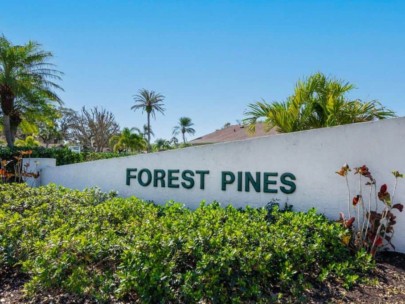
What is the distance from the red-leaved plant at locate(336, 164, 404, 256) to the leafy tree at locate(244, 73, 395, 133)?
2.68m

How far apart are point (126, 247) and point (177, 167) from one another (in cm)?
362

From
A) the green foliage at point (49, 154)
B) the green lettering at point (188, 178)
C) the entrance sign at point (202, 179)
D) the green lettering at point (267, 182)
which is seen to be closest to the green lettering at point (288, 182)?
the entrance sign at point (202, 179)

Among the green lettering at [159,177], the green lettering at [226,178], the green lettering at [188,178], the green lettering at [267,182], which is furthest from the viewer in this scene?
the green lettering at [159,177]

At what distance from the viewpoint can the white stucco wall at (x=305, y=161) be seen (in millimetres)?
5332

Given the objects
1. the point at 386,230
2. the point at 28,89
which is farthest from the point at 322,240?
the point at 28,89

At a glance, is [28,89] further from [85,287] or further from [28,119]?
[85,287]

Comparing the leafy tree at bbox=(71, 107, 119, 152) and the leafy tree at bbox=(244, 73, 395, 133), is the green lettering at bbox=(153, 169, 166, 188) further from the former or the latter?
the leafy tree at bbox=(71, 107, 119, 152)

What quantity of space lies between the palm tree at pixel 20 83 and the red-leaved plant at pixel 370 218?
19366 millimetres

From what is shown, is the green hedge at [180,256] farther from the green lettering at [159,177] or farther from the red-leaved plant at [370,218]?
the green lettering at [159,177]

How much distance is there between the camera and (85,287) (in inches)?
133

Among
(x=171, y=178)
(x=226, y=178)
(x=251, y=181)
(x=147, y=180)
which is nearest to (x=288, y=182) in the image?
(x=251, y=181)

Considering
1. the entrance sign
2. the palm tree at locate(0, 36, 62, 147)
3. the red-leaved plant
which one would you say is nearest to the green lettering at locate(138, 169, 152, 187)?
the entrance sign

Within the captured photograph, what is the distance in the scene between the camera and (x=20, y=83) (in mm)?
19844

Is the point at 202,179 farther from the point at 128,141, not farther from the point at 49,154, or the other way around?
the point at 128,141
